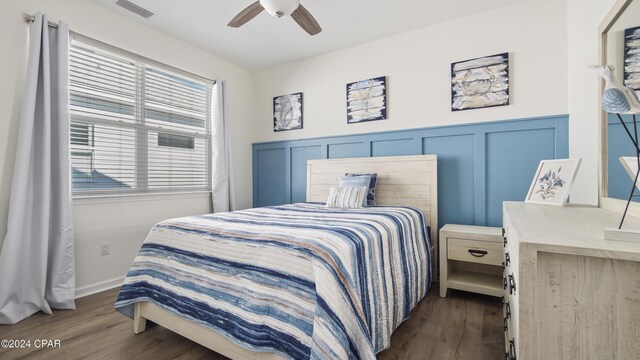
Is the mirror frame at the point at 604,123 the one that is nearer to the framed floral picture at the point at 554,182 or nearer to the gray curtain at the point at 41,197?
the framed floral picture at the point at 554,182

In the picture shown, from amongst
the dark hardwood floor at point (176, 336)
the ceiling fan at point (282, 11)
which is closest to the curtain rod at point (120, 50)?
the ceiling fan at point (282, 11)

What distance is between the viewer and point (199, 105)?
350 centimetres

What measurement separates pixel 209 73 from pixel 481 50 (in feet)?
10.1

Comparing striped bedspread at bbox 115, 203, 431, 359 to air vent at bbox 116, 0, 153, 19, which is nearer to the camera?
striped bedspread at bbox 115, 203, 431, 359

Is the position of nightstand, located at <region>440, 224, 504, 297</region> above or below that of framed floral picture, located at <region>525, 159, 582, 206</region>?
below

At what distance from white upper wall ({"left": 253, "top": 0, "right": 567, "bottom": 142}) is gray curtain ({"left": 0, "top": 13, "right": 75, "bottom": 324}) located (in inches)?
89.8

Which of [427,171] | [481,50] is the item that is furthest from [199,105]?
[481,50]

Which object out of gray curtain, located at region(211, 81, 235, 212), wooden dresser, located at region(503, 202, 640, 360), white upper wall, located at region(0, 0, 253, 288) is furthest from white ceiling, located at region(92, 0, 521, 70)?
wooden dresser, located at region(503, 202, 640, 360)

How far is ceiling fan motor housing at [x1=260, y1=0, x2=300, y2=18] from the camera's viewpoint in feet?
6.49

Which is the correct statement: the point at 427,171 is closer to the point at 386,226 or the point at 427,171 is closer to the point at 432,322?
the point at 386,226

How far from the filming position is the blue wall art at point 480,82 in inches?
100

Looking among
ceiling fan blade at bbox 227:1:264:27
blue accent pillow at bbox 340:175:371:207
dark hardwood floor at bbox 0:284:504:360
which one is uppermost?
ceiling fan blade at bbox 227:1:264:27

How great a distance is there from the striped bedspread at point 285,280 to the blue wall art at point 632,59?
1287mm

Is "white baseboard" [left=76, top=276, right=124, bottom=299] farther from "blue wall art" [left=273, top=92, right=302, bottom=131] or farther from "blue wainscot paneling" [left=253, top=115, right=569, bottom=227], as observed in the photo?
"blue wainscot paneling" [left=253, top=115, right=569, bottom=227]
